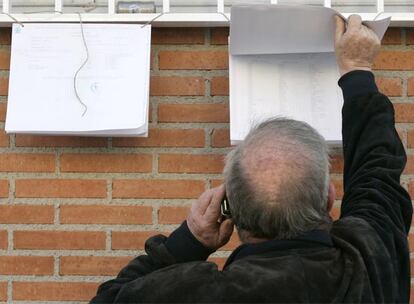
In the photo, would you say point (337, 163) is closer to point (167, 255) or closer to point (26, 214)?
point (167, 255)

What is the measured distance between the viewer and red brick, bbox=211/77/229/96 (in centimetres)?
269

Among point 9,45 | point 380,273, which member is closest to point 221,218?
point 380,273

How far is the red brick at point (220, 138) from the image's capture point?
268 centimetres

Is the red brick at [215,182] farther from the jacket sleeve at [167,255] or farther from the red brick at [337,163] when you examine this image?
the jacket sleeve at [167,255]

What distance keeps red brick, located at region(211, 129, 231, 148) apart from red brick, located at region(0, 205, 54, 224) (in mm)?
660

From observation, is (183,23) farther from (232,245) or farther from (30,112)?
(232,245)

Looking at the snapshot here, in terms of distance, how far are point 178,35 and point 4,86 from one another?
69 cm

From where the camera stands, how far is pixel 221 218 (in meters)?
2.08

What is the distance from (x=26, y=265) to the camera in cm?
268

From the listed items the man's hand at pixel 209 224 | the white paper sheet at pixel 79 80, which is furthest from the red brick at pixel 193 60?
the man's hand at pixel 209 224

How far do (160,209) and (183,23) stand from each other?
700 millimetres

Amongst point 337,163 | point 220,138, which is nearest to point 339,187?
point 337,163

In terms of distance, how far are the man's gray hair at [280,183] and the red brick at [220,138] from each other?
78 centimetres

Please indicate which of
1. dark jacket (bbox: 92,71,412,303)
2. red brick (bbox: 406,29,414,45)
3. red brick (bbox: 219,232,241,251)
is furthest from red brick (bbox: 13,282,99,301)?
red brick (bbox: 406,29,414,45)
